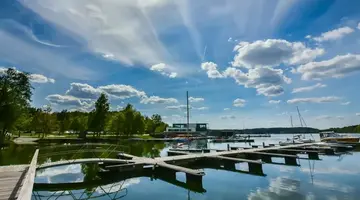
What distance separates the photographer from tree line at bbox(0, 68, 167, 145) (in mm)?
44156

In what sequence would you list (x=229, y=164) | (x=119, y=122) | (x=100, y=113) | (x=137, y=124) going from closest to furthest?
1. (x=229, y=164)
2. (x=100, y=113)
3. (x=119, y=122)
4. (x=137, y=124)

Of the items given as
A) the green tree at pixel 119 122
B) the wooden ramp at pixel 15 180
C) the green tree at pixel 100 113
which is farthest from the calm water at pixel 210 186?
the green tree at pixel 119 122

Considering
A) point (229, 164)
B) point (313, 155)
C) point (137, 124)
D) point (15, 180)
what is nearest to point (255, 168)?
point (229, 164)

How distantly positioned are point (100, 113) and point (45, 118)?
17.7 meters

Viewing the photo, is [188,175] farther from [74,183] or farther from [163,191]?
[74,183]

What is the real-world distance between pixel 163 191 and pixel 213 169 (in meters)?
9.76

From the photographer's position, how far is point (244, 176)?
21.9m

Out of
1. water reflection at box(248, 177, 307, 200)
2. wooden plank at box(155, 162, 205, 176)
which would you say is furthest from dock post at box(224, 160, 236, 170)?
→ wooden plank at box(155, 162, 205, 176)

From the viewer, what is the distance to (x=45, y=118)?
245 ft

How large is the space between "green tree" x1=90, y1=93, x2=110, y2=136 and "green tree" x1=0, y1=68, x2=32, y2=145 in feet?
69.3

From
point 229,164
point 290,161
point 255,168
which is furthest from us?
point 290,161

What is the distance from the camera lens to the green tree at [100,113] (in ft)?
236

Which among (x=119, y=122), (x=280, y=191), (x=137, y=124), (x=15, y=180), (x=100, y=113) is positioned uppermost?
(x=100, y=113)

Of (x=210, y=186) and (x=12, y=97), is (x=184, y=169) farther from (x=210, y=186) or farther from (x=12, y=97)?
(x=12, y=97)
